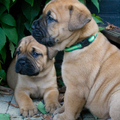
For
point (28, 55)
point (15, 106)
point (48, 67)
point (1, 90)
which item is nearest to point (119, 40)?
point (48, 67)

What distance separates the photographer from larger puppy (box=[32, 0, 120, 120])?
8.25 ft

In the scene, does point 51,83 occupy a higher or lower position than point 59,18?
lower

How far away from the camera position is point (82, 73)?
2623 millimetres

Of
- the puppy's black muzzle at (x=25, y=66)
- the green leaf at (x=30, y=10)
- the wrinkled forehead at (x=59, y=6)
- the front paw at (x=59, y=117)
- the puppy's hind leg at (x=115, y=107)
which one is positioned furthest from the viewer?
the green leaf at (x=30, y=10)

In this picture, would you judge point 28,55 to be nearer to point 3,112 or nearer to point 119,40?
point 3,112

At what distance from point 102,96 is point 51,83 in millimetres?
1387

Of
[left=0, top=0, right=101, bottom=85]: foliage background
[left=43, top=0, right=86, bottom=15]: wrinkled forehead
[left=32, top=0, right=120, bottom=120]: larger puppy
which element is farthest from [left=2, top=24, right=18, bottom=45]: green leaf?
[left=43, top=0, right=86, bottom=15]: wrinkled forehead

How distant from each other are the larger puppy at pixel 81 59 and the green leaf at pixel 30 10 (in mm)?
1364

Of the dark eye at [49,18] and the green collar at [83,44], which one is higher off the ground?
the dark eye at [49,18]

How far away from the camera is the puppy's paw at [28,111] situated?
3.02m

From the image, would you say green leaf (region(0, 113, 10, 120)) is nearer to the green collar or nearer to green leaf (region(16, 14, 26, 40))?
the green collar

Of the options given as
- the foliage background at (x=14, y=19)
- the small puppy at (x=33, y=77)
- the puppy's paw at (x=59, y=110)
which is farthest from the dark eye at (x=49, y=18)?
the puppy's paw at (x=59, y=110)

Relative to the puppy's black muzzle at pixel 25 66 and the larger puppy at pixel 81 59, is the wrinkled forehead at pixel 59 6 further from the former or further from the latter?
the puppy's black muzzle at pixel 25 66

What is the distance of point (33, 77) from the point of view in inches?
147
